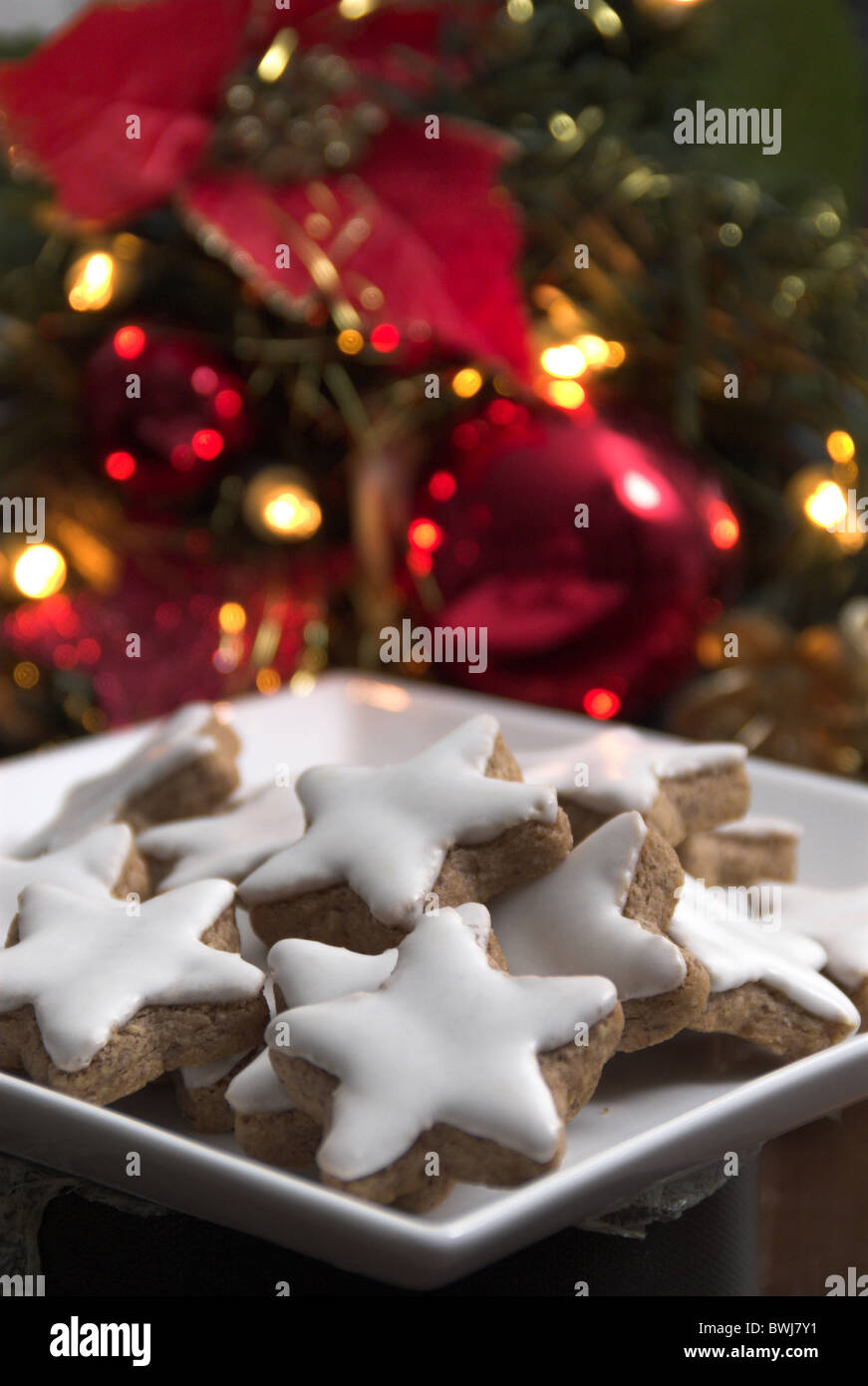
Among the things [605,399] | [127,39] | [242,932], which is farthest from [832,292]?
[242,932]

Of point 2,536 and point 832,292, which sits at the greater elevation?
point 832,292

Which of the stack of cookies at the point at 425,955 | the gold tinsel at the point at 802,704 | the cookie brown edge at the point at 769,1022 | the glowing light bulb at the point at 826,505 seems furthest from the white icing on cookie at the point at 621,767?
the glowing light bulb at the point at 826,505

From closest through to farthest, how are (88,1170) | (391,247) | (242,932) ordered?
(88,1170) < (242,932) < (391,247)

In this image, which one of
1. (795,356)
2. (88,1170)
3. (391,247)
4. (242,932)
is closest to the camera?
(88,1170)

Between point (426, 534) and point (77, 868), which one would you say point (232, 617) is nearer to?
point (426, 534)

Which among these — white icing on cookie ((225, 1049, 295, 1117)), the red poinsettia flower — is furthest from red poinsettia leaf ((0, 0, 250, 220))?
white icing on cookie ((225, 1049, 295, 1117))

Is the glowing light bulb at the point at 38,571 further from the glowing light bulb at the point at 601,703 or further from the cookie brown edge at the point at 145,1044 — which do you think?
the cookie brown edge at the point at 145,1044

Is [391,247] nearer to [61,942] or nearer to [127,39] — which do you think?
[127,39]
